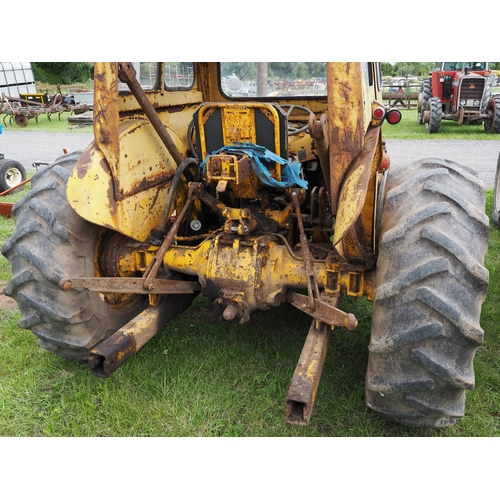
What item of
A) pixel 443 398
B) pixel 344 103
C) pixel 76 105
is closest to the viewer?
pixel 344 103

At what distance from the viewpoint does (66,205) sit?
9.41ft

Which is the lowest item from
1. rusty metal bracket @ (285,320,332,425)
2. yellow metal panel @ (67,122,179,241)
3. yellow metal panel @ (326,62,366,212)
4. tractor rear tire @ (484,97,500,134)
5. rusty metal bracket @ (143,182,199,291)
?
tractor rear tire @ (484,97,500,134)

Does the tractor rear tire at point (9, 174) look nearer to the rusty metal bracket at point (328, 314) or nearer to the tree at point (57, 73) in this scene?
the rusty metal bracket at point (328, 314)

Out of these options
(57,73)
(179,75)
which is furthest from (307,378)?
(57,73)

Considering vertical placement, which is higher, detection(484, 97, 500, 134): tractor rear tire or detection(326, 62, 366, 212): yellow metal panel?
detection(326, 62, 366, 212): yellow metal panel

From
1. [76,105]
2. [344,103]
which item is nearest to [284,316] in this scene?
[344,103]

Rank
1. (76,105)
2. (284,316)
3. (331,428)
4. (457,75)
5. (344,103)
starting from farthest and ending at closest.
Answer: (76,105) → (457,75) → (284,316) → (331,428) → (344,103)

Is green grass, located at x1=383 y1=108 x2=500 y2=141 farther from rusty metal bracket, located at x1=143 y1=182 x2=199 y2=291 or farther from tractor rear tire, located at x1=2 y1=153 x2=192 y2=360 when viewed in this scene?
tractor rear tire, located at x1=2 y1=153 x2=192 y2=360

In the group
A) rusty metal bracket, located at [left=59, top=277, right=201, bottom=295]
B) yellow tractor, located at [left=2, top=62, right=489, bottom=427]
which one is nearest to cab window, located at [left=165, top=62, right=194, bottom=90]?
yellow tractor, located at [left=2, top=62, right=489, bottom=427]

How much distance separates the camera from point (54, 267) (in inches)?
109

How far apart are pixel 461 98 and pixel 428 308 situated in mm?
14739

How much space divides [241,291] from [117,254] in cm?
84

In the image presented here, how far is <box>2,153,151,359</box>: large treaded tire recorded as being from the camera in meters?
2.80

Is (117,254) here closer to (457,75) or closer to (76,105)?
(457,75)
